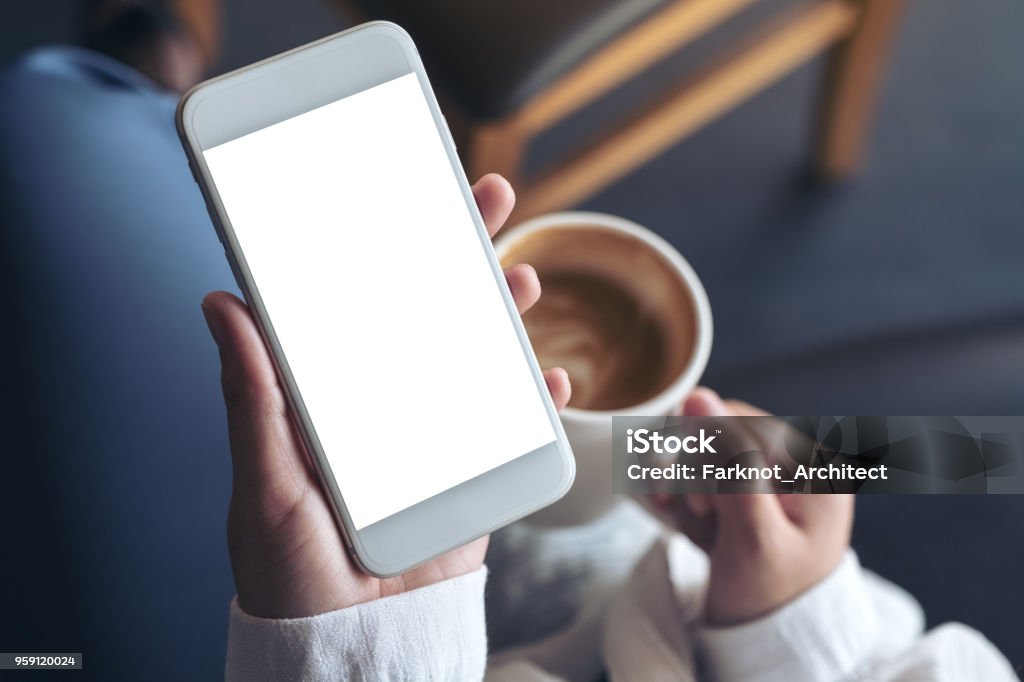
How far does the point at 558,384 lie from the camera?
336 mm

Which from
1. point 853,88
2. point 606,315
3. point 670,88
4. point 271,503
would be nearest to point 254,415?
point 271,503

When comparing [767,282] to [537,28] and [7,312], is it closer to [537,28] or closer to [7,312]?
[537,28]

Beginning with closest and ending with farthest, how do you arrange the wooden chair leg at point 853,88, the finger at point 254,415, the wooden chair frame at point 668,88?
1. the finger at point 254,415
2. the wooden chair frame at point 668,88
3. the wooden chair leg at point 853,88

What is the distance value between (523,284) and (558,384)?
4 centimetres

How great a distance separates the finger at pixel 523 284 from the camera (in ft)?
1.11

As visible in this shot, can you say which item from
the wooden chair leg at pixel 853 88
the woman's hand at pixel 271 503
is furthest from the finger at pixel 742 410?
the wooden chair leg at pixel 853 88

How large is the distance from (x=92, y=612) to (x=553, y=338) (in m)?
0.23

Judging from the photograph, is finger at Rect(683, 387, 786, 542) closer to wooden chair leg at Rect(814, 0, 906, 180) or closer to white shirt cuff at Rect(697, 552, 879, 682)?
white shirt cuff at Rect(697, 552, 879, 682)

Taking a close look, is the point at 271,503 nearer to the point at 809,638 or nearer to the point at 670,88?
the point at 809,638

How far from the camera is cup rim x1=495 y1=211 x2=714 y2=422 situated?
0.34 metres

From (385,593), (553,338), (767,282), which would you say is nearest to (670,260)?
(553,338)

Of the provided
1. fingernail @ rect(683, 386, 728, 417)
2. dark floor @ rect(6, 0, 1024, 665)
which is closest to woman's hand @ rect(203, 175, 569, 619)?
fingernail @ rect(683, 386, 728, 417)

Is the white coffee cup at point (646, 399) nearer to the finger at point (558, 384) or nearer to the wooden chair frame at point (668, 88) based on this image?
the finger at point (558, 384)

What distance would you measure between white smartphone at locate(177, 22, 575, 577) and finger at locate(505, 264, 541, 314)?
0.01 meters
